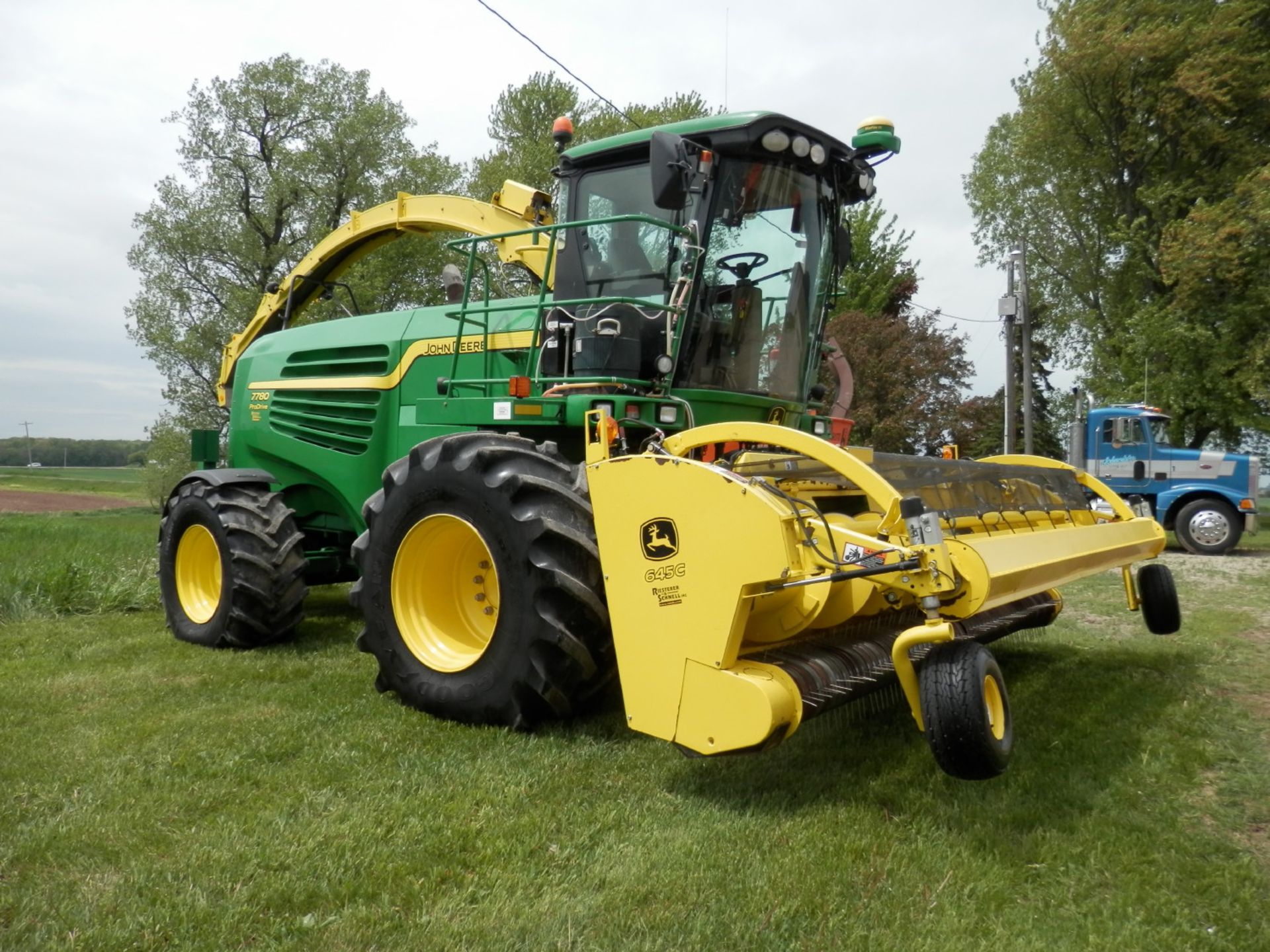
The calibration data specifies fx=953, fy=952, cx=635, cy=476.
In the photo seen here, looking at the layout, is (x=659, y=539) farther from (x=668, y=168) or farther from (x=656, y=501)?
(x=668, y=168)

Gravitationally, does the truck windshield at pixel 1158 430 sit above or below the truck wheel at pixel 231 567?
above

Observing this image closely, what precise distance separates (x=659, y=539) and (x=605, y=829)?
1.01 m

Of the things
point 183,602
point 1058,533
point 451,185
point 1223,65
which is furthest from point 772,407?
point 451,185

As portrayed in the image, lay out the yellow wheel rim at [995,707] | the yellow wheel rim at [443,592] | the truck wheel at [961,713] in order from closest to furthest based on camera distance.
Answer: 1. the truck wheel at [961,713]
2. the yellow wheel rim at [995,707]
3. the yellow wheel rim at [443,592]

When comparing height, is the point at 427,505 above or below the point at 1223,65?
below

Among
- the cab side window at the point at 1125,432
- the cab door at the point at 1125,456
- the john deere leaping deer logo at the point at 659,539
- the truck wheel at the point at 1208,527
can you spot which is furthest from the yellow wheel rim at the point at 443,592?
the cab side window at the point at 1125,432

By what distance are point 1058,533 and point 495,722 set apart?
2595 millimetres

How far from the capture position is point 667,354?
474 centimetres

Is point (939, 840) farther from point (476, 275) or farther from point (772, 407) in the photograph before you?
point (476, 275)

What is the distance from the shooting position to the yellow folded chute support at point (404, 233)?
22.5ft

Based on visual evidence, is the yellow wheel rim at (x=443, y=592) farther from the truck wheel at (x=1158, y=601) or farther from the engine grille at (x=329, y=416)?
the truck wheel at (x=1158, y=601)

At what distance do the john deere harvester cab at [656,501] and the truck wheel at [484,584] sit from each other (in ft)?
0.05

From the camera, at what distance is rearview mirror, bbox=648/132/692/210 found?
428 cm

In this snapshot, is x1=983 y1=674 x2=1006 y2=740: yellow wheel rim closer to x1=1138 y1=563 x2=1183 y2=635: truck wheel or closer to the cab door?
x1=1138 y1=563 x2=1183 y2=635: truck wheel
